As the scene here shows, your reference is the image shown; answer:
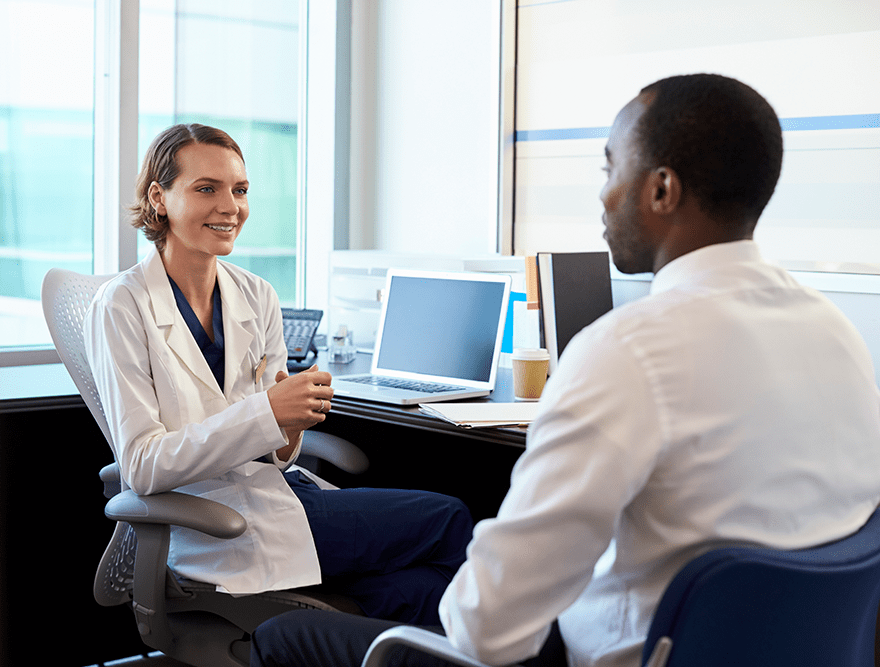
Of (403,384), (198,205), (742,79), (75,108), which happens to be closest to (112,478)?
(198,205)

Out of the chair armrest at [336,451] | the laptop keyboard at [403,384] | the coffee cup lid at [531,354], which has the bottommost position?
the chair armrest at [336,451]

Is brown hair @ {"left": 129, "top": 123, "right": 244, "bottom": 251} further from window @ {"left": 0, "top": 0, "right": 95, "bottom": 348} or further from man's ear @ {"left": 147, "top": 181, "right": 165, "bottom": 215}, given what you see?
window @ {"left": 0, "top": 0, "right": 95, "bottom": 348}

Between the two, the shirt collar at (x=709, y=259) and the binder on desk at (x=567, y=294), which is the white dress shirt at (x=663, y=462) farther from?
the binder on desk at (x=567, y=294)

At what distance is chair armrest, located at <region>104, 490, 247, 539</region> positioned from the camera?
5.05 feet

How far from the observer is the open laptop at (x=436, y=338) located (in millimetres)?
2195

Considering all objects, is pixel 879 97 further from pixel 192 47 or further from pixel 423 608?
pixel 192 47

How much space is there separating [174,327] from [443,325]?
2.51 feet

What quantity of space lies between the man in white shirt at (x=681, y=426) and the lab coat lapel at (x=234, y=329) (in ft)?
3.22

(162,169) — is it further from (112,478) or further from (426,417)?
(426,417)

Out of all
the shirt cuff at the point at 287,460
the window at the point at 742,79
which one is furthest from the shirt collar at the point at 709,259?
the window at the point at 742,79

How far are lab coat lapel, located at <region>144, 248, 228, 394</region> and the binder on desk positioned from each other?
33.6 inches

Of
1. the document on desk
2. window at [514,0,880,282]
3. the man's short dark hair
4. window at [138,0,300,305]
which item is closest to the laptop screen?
the document on desk

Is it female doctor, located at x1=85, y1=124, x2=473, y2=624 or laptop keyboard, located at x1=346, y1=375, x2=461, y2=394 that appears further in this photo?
laptop keyboard, located at x1=346, y1=375, x2=461, y2=394

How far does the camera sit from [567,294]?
88.9 inches
